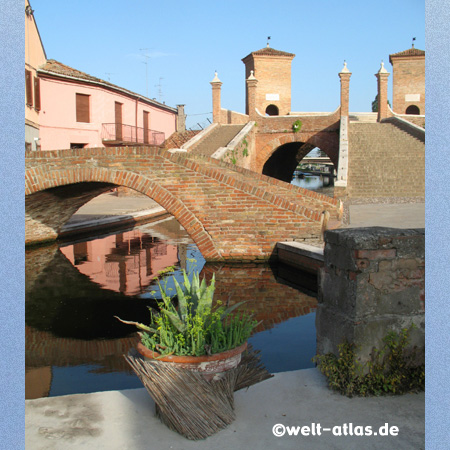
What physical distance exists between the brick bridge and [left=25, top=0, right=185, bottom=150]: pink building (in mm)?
9122

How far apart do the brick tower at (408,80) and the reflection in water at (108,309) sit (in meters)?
22.8

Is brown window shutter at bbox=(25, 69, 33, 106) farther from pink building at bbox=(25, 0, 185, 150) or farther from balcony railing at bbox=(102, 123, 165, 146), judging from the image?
balcony railing at bbox=(102, 123, 165, 146)

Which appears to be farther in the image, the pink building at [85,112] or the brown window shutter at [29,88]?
the pink building at [85,112]

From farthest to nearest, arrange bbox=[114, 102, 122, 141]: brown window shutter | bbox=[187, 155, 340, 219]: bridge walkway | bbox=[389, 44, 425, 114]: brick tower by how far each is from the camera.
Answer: bbox=[389, 44, 425, 114]: brick tower < bbox=[114, 102, 122, 141]: brown window shutter < bbox=[187, 155, 340, 219]: bridge walkway

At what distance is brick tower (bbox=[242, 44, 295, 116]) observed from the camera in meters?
32.0

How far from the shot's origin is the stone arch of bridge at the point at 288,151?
25.3 metres

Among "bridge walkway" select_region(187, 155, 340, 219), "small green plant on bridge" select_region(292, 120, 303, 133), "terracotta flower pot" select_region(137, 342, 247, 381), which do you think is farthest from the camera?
"small green plant on bridge" select_region(292, 120, 303, 133)

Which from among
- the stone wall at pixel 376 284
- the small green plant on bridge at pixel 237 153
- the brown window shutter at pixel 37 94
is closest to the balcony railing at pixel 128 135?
the brown window shutter at pixel 37 94

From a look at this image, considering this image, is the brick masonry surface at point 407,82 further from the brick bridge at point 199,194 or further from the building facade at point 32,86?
the brick bridge at point 199,194

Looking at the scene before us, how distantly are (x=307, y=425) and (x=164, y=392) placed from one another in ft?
2.81

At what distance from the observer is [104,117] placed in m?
25.5

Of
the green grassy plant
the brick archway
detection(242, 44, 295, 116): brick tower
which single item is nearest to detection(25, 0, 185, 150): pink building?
the brick archway

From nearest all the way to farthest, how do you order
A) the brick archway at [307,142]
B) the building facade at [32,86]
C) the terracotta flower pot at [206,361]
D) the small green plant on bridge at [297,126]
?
the terracotta flower pot at [206,361], the building facade at [32,86], the brick archway at [307,142], the small green plant on bridge at [297,126]

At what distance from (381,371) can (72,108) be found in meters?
22.2
